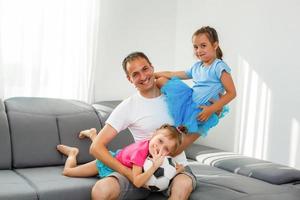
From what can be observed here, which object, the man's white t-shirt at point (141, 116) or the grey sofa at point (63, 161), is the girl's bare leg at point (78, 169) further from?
the man's white t-shirt at point (141, 116)

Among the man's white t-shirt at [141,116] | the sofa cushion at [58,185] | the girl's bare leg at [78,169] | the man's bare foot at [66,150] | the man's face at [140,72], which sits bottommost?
the sofa cushion at [58,185]

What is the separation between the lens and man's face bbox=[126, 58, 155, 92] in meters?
2.31

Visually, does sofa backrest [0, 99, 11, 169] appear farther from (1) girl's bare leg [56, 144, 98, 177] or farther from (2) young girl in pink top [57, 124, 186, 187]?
(2) young girl in pink top [57, 124, 186, 187]

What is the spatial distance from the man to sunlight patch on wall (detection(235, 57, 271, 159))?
0.87 metres

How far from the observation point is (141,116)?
2371 millimetres

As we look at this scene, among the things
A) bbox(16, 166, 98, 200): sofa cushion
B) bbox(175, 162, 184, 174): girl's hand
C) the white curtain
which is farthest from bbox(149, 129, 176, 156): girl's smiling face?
the white curtain

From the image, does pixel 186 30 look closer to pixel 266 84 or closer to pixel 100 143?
pixel 266 84

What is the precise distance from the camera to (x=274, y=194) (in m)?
2.24

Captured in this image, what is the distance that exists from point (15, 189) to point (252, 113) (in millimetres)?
1826

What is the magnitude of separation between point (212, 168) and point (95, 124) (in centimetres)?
88

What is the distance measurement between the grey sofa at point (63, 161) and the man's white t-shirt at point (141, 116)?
1.15ft

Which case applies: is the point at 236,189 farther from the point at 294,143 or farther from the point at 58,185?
the point at 58,185

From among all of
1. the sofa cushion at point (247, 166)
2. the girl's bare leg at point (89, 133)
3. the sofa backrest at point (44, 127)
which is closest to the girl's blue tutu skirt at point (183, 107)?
the sofa cushion at point (247, 166)

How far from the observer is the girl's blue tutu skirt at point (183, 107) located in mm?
2393
